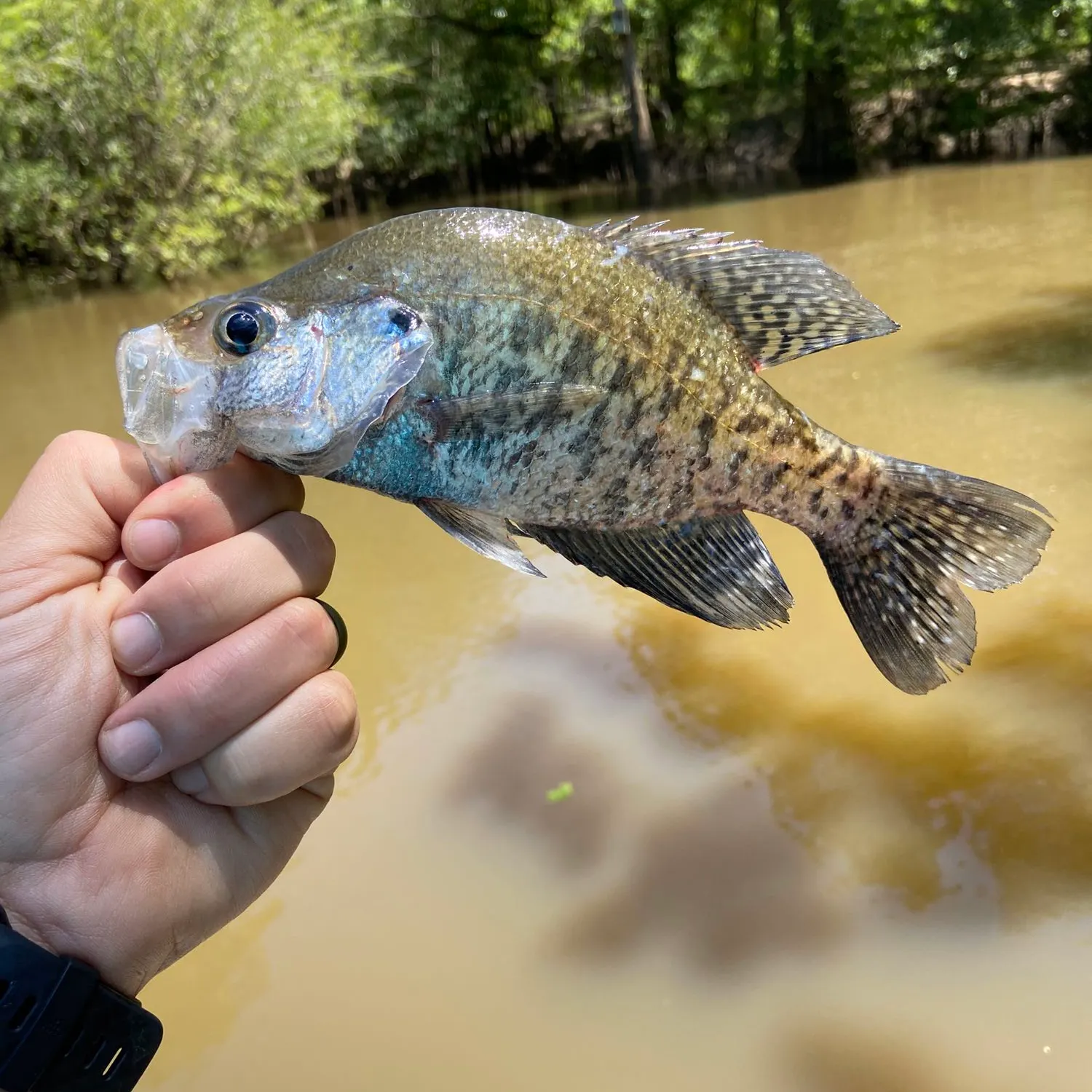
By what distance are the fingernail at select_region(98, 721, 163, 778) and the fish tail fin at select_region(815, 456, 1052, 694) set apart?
1.26 metres

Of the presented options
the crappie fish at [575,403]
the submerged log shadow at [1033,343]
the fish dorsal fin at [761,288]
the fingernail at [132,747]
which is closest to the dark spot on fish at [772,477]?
the crappie fish at [575,403]

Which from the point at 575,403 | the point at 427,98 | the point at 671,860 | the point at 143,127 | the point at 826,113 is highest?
the point at 427,98

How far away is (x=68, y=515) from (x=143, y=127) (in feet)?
43.5

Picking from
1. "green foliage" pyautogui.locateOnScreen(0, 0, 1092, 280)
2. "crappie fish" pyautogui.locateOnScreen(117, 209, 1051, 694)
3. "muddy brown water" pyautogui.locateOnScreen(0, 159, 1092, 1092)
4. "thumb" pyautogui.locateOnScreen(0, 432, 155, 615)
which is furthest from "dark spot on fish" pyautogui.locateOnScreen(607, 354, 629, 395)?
"green foliage" pyautogui.locateOnScreen(0, 0, 1092, 280)

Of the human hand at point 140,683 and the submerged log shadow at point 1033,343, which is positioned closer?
the human hand at point 140,683

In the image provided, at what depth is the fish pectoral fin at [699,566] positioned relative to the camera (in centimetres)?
161

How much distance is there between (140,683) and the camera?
1555mm

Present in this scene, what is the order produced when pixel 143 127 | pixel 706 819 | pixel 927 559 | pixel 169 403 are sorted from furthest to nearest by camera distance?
pixel 143 127 → pixel 706 819 → pixel 927 559 → pixel 169 403

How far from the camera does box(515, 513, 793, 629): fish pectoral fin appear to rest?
161 cm

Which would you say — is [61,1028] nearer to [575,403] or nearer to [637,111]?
[575,403]

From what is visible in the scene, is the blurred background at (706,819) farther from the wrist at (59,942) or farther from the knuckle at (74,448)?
the knuckle at (74,448)

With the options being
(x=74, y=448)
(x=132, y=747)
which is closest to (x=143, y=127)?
(x=74, y=448)

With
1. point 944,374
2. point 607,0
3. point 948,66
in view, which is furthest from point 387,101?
point 944,374

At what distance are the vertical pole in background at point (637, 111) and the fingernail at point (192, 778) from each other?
19423 millimetres
